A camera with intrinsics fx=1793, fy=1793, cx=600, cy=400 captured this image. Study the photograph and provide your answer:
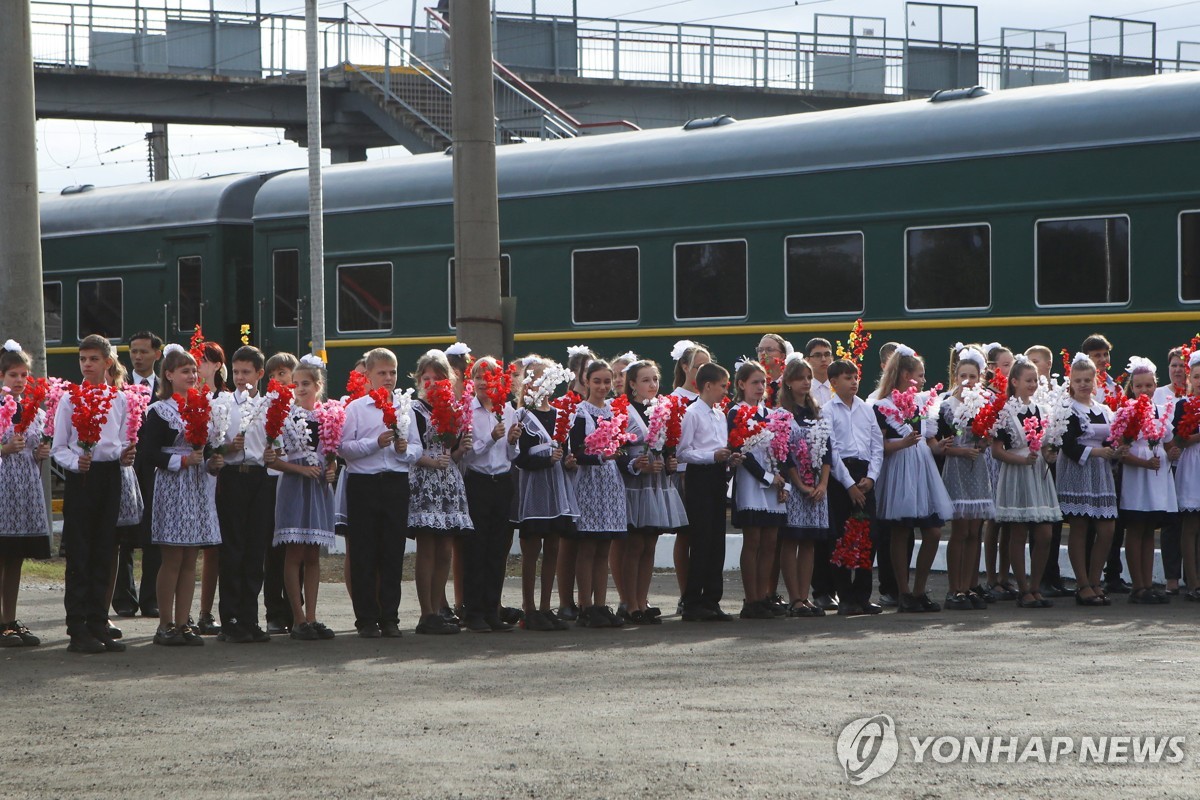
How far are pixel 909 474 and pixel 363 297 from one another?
29.5 ft

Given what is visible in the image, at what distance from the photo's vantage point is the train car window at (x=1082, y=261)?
1436 centimetres

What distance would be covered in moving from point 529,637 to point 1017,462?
3.65 metres

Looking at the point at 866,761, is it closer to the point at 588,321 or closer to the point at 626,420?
the point at 626,420

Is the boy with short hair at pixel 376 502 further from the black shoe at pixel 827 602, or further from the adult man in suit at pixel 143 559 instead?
the black shoe at pixel 827 602

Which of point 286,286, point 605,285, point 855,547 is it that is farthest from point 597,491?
point 286,286

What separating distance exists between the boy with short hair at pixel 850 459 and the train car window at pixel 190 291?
11.1 metres

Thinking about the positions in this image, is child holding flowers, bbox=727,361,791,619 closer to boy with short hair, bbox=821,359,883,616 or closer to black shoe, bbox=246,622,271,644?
boy with short hair, bbox=821,359,883,616

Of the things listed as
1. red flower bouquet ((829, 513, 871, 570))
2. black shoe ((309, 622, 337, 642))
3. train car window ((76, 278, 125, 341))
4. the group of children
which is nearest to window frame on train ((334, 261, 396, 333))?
train car window ((76, 278, 125, 341))

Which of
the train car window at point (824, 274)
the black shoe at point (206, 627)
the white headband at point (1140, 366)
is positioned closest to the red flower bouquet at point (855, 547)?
the white headband at point (1140, 366)

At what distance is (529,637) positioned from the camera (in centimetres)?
1045

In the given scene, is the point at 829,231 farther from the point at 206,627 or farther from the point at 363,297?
the point at 206,627

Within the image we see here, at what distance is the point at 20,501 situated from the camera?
10.1m

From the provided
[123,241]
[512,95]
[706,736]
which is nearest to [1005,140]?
[706,736]

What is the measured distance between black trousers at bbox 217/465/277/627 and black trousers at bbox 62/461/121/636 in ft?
2.03
